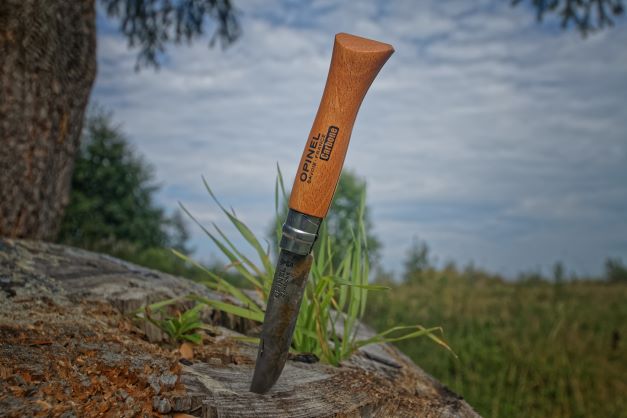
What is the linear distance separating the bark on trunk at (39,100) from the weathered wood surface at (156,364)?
0.84 m

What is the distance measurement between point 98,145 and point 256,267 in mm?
6350

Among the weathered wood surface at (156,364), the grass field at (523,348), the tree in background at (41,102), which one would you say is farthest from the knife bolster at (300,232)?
the grass field at (523,348)

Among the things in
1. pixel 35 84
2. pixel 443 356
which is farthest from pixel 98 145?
pixel 443 356

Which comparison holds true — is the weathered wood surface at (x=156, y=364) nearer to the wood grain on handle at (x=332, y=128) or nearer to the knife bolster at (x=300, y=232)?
the knife bolster at (x=300, y=232)

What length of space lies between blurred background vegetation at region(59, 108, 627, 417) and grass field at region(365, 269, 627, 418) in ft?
0.05

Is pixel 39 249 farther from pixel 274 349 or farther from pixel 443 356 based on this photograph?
pixel 443 356

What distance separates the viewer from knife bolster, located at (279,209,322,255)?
5.86 feet

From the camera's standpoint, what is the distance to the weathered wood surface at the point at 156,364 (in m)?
1.79

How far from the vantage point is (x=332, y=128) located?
1.76 m

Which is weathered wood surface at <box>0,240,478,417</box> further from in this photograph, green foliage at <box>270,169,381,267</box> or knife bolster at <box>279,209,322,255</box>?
green foliage at <box>270,169,381,267</box>

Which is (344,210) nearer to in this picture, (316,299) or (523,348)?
(523,348)

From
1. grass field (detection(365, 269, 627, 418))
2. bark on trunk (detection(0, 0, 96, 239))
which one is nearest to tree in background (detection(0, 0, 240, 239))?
bark on trunk (detection(0, 0, 96, 239))

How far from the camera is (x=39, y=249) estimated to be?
339 centimetres

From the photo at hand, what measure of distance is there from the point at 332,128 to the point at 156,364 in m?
1.06
